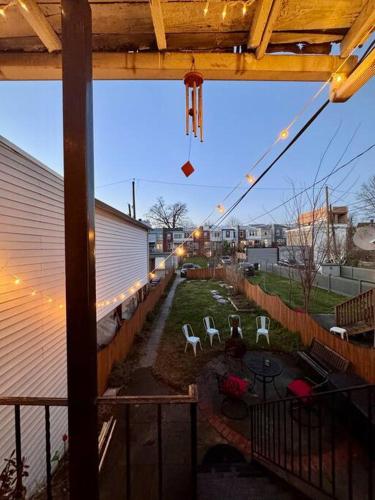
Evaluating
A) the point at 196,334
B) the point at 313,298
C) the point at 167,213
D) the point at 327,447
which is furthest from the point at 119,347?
the point at 167,213

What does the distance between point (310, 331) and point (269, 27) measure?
7370mm

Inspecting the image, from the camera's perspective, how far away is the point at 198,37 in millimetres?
1980

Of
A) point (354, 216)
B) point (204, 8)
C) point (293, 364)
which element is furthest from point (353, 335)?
point (354, 216)

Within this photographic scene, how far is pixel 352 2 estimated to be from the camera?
167cm

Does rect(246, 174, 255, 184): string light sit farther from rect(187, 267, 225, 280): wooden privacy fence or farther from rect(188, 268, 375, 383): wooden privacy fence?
rect(187, 267, 225, 280): wooden privacy fence

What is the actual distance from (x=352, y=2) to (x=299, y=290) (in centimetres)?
1534

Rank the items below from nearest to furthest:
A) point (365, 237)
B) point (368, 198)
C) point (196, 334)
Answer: point (365, 237) < point (196, 334) < point (368, 198)

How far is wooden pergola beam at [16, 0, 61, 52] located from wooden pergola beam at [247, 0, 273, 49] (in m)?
1.41

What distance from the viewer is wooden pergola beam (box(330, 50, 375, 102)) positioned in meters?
1.80

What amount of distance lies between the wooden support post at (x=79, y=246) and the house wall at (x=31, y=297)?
2446 mm

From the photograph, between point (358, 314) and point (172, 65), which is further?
point (358, 314)

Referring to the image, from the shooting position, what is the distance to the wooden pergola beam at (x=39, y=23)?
1.56 meters

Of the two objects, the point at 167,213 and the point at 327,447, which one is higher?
the point at 167,213

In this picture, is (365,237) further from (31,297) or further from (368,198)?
(368,198)
